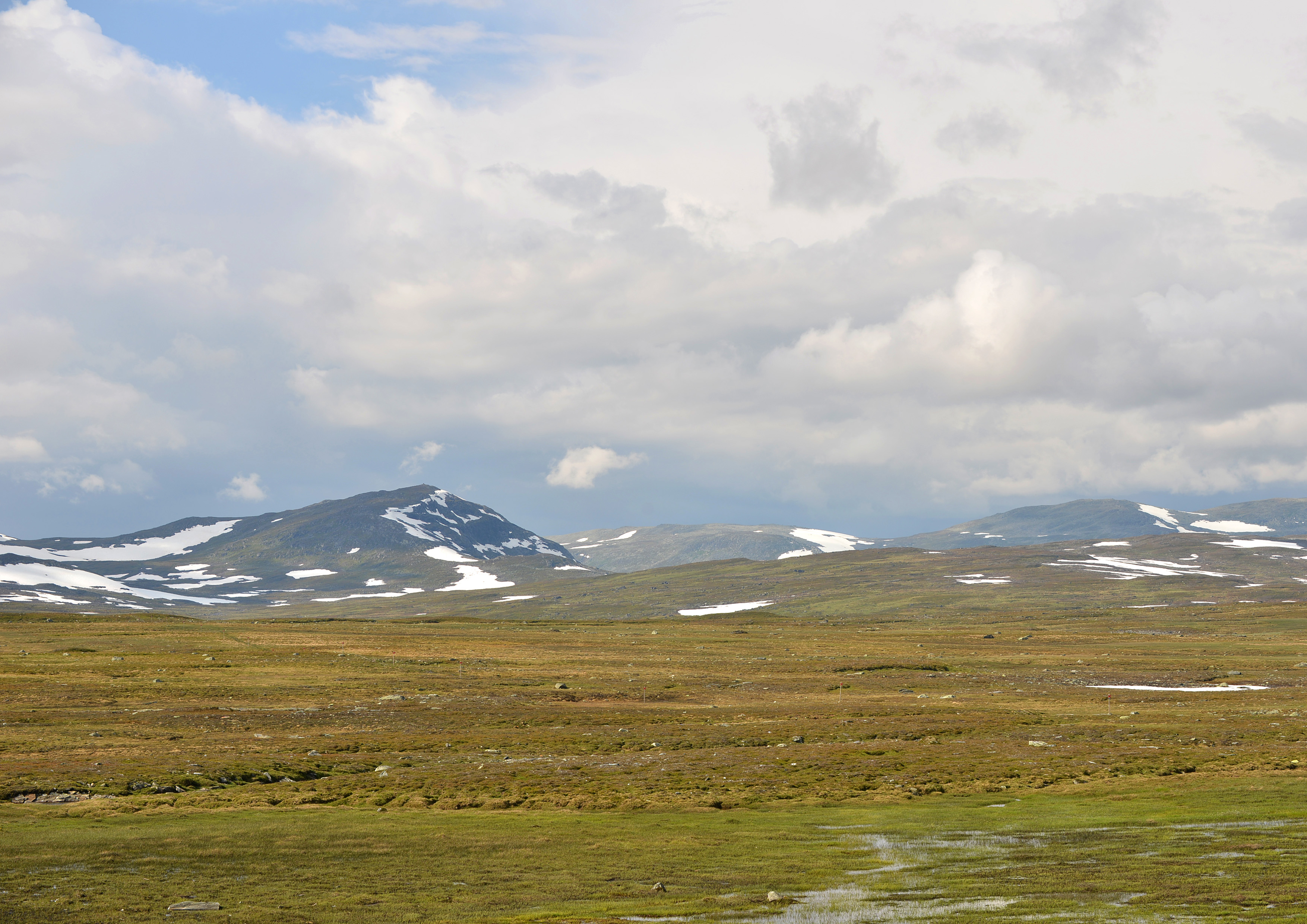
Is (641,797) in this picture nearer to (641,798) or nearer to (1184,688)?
(641,798)

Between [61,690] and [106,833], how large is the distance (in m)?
56.5

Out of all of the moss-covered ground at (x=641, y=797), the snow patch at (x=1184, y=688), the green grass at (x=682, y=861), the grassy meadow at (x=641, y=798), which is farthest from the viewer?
the snow patch at (x=1184, y=688)

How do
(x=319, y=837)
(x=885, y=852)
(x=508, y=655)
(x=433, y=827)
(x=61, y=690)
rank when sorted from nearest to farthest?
(x=885, y=852), (x=319, y=837), (x=433, y=827), (x=61, y=690), (x=508, y=655)

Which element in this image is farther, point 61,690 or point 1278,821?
point 61,690

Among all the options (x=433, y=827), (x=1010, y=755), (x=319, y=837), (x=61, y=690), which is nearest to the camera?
(x=319, y=837)

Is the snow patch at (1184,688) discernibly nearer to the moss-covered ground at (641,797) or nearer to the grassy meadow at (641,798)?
the moss-covered ground at (641,797)

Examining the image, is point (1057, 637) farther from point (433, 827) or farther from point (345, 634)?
point (433, 827)

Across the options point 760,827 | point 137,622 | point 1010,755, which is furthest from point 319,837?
point 137,622

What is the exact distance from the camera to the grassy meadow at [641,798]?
22719 millimetres

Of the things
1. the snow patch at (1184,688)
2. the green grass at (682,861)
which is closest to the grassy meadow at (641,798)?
the green grass at (682,861)

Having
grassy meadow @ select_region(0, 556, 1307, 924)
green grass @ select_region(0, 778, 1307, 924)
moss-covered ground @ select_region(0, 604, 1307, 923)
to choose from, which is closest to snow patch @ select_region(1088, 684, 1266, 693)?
moss-covered ground @ select_region(0, 604, 1307, 923)

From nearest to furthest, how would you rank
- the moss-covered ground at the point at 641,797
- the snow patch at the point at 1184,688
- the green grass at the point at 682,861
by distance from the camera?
the green grass at the point at 682,861
the moss-covered ground at the point at 641,797
the snow patch at the point at 1184,688

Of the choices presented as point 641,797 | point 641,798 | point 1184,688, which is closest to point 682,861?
point 641,798

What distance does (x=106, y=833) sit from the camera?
30422mm
